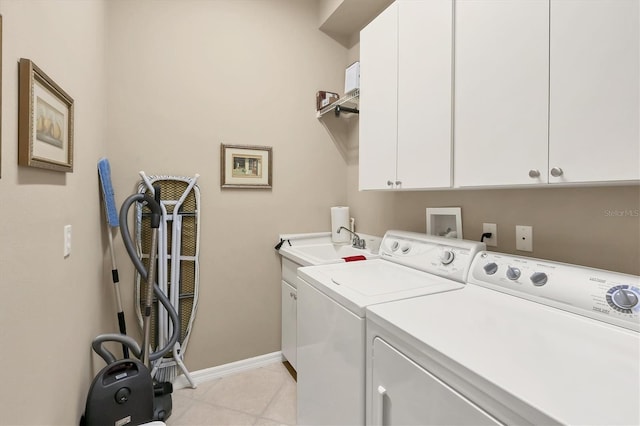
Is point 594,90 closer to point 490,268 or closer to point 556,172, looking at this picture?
point 556,172

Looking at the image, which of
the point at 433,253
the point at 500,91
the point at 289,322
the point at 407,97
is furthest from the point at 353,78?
the point at 289,322

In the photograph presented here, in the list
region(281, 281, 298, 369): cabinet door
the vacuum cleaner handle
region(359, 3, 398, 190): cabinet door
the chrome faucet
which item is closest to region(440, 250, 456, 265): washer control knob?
region(359, 3, 398, 190): cabinet door

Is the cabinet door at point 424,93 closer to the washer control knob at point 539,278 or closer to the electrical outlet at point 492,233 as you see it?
the electrical outlet at point 492,233

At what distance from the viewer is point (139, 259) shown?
1.84 metres

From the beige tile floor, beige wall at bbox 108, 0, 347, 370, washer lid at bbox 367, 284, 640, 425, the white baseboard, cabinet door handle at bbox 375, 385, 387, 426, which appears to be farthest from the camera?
the white baseboard

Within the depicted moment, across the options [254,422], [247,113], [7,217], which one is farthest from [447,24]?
[254,422]

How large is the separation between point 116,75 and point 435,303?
228 cm

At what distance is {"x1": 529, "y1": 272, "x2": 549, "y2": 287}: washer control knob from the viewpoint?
3.51 ft

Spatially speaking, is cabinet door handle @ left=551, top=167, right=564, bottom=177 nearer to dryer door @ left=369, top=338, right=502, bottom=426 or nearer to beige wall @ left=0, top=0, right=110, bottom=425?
dryer door @ left=369, top=338, right=502, bottom=426

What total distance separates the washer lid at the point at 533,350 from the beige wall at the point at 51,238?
105 cm

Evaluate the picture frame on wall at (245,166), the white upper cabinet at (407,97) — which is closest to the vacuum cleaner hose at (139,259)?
the picture frame on wall at (245,166)

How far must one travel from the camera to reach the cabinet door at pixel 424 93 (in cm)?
136

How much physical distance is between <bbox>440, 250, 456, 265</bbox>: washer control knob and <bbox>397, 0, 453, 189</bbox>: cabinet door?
33cm

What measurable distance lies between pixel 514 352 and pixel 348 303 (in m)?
0.54
